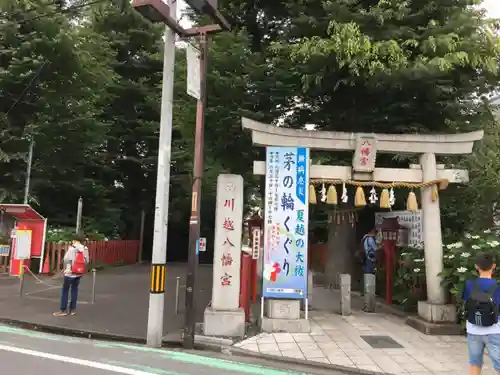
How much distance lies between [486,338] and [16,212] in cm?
1486

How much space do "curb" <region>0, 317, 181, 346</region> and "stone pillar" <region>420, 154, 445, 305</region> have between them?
17.5ft

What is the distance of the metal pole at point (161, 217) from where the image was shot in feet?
26.8

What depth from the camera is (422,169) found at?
32.1 feet

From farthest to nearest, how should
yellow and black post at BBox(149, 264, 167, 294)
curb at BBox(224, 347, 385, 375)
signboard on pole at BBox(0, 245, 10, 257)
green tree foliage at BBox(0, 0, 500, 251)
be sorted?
signboard on pole at BBox(0, 245, 10, 257), green tree foliage at BBox(0, 0, 500, 251), yellow and black post at BBox(149, 264, 167, 294), curb at BBox(224, 347, 385, 375)

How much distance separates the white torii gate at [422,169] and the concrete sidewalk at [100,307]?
14.9 feet

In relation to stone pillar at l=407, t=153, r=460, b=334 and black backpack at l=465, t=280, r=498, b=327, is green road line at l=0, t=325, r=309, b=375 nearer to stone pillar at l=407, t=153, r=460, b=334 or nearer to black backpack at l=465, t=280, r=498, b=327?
black backpack at l=465, t=280, r=498, b=327

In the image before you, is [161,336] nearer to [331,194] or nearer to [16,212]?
[331,194]

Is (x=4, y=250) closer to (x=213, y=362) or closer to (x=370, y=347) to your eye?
(x=213, y=362)

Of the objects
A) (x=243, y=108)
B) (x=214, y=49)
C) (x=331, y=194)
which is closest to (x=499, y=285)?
(x=331, y=194)

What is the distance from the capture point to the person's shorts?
5406 mm

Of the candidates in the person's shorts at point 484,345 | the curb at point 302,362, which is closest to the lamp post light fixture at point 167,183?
the curb at point 302,362

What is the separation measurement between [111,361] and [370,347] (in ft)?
14.4

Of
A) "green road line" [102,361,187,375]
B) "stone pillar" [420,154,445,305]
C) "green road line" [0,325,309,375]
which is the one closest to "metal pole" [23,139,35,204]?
"green road line" [0,325,309,375]

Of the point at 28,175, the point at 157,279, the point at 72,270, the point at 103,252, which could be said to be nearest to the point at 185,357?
the point at 157,279
